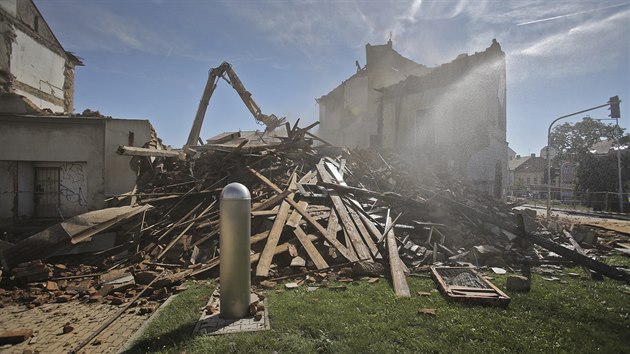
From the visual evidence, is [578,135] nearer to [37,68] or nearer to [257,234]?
[257,234]

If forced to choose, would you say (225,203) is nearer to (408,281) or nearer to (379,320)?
(379,320)

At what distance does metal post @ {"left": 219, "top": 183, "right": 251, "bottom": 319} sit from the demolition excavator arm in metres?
15.4

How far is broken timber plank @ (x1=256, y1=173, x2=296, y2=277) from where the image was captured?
6.17m

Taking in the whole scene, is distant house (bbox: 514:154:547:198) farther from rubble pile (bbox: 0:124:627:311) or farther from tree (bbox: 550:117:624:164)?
rubble pile (bbox: 0:124:627:311)

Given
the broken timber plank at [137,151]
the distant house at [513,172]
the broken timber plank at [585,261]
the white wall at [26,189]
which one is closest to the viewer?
the broken timber plank at [585,261]

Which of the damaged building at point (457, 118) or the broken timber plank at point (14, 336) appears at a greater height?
the damaged building at point (457, 118)

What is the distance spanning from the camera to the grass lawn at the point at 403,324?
3613 millimetres

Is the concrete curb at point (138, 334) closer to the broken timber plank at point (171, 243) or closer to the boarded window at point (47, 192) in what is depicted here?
the broken timber plank at point (171, 243)

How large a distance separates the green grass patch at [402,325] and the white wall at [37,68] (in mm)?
17559

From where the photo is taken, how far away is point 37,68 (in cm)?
1633

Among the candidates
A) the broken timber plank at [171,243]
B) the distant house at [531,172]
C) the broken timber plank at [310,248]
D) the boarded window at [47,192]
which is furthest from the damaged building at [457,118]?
the distant house at [531,172]

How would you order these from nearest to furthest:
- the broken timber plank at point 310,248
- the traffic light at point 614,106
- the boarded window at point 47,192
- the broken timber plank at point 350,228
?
1. the broken timber plank at point 310,248
2. the broken timber plank at point 350,228
3. the boarded window at point 47,192
4. the traffic light at point 614,106

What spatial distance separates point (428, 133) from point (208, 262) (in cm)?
1859

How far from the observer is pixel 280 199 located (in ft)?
30.2
